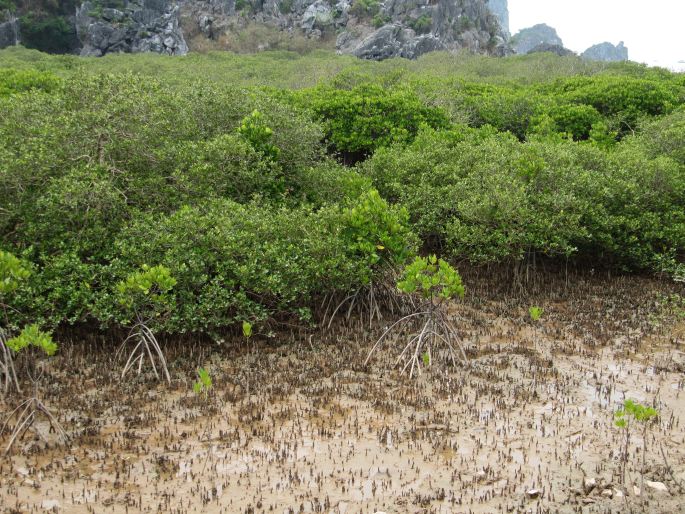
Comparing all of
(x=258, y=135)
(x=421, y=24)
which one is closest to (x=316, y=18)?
(x=421, y=24)

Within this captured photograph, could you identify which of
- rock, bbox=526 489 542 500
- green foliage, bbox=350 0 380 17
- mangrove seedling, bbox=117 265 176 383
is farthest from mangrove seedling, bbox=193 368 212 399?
green foliage, bbox=350 0 380 17

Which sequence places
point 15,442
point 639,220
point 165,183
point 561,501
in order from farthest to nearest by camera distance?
point 639,220
point 165,183
point 15,442
point 561,501

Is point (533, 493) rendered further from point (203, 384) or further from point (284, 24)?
point (284, 24)

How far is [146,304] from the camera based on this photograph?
8906mm

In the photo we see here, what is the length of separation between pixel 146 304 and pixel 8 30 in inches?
2383

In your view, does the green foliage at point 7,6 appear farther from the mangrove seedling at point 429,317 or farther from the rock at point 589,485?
the rock at point 589,485

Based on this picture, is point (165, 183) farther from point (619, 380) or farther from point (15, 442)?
point (619, 380)

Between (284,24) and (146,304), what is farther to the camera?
(284,24)

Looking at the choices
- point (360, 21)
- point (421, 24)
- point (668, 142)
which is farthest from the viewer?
point (360, 21)

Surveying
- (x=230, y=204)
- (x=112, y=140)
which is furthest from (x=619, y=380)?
(x=112, y=140)

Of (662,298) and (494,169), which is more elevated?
(494,169)

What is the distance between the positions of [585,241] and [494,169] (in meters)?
2.52

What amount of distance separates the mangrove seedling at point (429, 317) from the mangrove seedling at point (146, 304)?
10.4 ft

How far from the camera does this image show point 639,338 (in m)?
10.5
